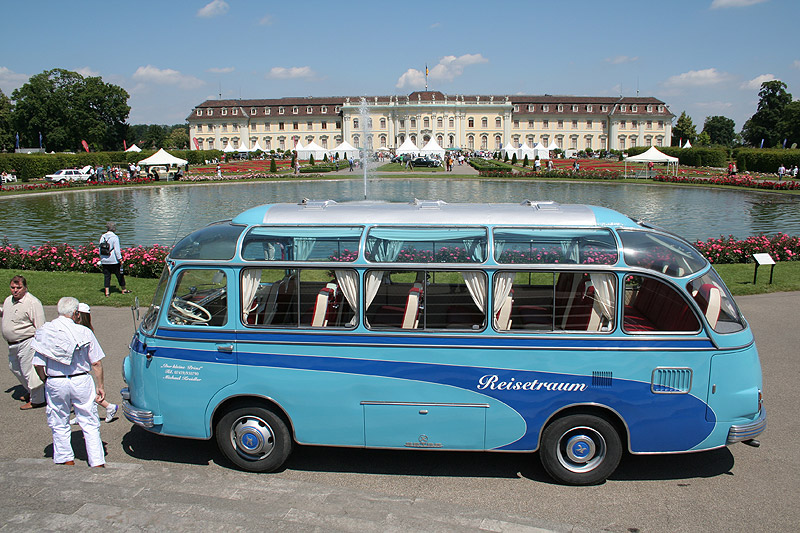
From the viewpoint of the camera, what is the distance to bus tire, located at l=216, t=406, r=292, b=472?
17.3ft

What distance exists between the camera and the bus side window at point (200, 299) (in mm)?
5266

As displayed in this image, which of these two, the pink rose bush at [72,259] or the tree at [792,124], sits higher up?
the tree at [792,124]

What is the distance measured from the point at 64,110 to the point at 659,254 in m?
95.4

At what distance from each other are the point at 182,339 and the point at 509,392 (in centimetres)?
292

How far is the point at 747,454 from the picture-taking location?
18.7ft

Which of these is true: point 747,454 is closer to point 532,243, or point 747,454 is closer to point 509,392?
point 509,392

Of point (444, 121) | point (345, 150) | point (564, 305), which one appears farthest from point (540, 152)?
point (564, 305)

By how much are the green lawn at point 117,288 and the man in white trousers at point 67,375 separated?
633 cm

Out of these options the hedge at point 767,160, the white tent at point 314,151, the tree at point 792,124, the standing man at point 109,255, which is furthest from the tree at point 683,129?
the standing man at point 109,255

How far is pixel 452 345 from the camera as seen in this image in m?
5.07

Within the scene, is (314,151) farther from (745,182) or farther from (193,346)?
(193,346)

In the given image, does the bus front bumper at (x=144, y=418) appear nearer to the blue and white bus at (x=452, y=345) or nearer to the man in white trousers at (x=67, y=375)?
the blue and white bus at (x=452, y=345)

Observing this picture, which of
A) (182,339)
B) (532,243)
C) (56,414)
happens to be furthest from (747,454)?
(56,414)

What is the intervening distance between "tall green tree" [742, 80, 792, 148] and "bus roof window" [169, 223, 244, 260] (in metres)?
113
